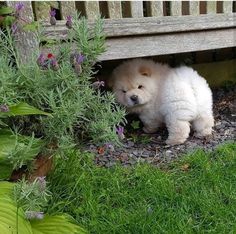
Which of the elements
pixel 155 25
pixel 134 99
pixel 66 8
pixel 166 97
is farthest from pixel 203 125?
pixel 66 8

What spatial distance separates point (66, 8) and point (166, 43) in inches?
37.5

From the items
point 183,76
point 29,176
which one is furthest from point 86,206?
point 183,76

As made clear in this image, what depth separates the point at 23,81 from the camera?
2.43m

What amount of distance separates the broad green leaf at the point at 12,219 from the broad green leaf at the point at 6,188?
2.5 inches

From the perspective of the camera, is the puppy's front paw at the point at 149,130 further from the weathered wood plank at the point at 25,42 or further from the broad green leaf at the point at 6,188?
the broad green leaf at the point at 6,188

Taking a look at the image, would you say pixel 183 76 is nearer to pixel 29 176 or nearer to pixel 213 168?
pixel 213 168

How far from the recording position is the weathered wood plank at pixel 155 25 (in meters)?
3.23

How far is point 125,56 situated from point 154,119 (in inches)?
25.4

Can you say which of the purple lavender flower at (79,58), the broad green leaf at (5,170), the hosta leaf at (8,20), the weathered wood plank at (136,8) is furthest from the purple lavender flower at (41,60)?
the weathered wood plank at (136,8)

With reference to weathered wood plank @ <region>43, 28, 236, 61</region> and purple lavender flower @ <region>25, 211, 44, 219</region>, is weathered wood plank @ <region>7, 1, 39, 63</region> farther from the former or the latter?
purple lavender flower @ <region>25, 211, 44, 219</region>

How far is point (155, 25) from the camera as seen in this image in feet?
12.3

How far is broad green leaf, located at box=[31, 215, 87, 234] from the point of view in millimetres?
2170

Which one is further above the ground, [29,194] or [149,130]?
[29,194]

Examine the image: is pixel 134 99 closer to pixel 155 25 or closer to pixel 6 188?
pixel 155 25
